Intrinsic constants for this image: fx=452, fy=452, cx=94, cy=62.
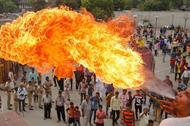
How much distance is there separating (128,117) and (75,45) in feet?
15.2

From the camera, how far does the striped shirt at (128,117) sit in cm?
1283

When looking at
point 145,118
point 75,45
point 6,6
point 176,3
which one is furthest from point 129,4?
point 75,45

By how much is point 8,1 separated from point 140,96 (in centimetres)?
3711

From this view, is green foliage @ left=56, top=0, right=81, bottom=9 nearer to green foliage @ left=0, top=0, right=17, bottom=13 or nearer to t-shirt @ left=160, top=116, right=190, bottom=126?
green foliage @ left=0, top=0, right=17, bottom=13

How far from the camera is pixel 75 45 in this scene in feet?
28.9

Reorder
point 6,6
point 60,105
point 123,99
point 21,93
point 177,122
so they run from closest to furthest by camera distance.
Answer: point 177,122 < point 123,99 < point 60,105 < point 21,93 < point 6,6

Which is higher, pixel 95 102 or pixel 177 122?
pixel 177 122

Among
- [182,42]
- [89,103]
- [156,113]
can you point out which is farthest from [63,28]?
[182,42]

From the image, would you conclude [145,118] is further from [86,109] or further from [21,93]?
[21,93]

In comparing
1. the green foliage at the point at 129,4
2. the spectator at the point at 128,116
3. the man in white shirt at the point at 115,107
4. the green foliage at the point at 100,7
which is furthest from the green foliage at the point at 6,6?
the spectator at the point at 128,116

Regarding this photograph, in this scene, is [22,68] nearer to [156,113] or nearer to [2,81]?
[2,81]

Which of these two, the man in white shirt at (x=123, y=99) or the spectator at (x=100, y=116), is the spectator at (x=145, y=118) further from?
the man in white shirt at (x=123, y=99)

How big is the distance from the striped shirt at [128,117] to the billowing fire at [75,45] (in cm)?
396

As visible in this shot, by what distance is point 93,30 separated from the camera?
353 inches
